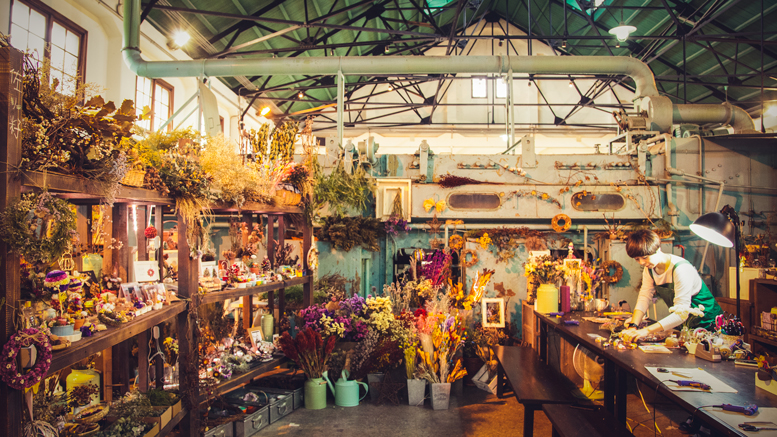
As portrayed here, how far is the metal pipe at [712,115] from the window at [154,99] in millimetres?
9770

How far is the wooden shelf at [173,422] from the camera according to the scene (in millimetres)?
3287

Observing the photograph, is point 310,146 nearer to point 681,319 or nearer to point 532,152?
point 532,152

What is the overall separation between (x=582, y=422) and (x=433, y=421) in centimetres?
183

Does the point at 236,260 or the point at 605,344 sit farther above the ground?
the point at 236,260

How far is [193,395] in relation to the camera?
3.75 metres

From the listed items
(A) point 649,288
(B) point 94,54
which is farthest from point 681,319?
(B) point 94,54

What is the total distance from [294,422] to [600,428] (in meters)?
2.97

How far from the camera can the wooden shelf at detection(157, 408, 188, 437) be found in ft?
10.8

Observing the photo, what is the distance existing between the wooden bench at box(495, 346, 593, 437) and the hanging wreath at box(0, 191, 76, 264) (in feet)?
11.2

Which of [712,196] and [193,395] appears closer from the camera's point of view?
[193,395]

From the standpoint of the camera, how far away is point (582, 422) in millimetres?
3322

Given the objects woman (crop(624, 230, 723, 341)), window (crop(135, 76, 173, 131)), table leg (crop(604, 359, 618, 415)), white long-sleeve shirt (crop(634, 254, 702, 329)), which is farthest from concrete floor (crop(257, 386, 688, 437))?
window (crop(135, 76, 173, 131))

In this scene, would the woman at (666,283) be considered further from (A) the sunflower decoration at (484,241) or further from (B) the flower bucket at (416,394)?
(A) the sunflower decoration at (484,241)

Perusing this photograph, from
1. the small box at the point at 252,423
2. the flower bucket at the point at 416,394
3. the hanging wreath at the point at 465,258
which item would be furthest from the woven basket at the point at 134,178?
the hanging wreath at the point at 465,258
